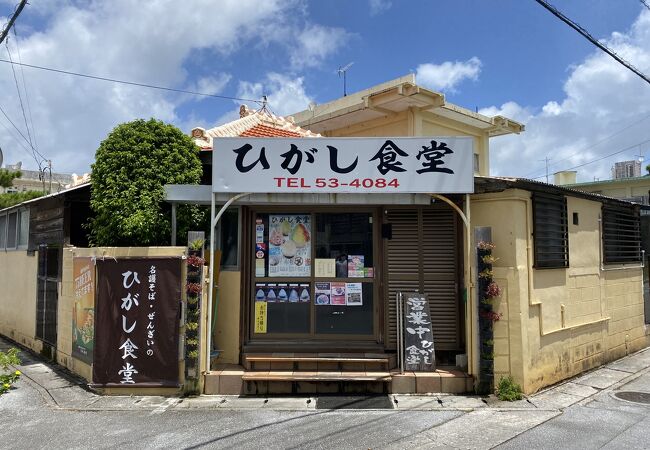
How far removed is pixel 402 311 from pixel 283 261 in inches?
87.5

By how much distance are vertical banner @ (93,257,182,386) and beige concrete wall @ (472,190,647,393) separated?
4991mm

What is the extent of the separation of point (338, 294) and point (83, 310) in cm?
439

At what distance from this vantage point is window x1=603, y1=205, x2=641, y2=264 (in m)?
9.48

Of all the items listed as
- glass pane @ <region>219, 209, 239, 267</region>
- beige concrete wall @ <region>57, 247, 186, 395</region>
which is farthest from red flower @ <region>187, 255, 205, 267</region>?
glass pane @ <region>219, 209, 239, 267</region>

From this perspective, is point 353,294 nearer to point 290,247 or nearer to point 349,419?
point 290,247

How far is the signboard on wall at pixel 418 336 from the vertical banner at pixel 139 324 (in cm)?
363

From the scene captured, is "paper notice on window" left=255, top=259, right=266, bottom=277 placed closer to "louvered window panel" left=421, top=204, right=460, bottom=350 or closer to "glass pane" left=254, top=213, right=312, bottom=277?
"glass pane" left=254, top=213, right=312, bottom=277

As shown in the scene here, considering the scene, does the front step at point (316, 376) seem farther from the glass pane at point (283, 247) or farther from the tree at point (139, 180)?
the tree at point (139, 180)

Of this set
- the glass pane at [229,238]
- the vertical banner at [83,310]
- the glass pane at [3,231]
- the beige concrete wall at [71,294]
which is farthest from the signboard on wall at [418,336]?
the glass pane at [3,231]

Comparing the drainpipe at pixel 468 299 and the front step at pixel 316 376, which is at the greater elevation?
the drainpipe at pixel 468 299

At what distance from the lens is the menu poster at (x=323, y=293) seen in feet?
25.7

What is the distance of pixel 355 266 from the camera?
790 cm

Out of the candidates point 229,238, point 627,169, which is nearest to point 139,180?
point 229,238

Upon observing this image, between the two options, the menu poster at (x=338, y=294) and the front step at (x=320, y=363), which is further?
the menu poster at (x=338, y=294)
